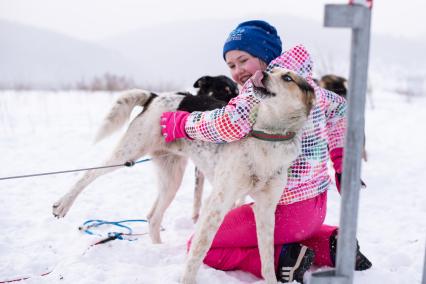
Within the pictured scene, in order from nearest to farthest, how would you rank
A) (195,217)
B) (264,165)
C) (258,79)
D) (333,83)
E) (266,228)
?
1. (258,79)
2. (264,165)
3. (266,228)
4. (195,217)
5. (333,83)

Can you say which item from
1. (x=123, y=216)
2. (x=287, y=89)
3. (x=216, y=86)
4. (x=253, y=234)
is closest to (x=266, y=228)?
(x=253, y=234)

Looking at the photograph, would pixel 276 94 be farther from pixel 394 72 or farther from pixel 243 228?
pixel 394 72

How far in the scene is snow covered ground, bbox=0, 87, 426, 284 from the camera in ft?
7.00

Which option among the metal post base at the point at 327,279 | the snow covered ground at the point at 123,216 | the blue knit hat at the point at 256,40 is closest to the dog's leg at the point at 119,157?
the snow covered ground at the point at 123,216

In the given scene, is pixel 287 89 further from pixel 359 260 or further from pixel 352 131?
pixel 359 260

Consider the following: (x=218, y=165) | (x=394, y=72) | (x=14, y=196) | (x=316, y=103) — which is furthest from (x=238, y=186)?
(x=394, y=72)

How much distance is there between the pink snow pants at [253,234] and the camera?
2209mm

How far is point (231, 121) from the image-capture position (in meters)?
1.99

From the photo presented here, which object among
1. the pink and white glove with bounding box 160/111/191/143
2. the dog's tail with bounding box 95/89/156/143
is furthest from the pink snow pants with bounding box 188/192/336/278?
the dog's tail with bounding box 95/89/156/143

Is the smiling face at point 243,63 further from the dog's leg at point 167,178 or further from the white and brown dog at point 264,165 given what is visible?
the dog's leg at point 167,178

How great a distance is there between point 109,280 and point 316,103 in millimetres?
1432

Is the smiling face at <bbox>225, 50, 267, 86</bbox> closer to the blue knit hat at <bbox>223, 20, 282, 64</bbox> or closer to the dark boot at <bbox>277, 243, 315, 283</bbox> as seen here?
the blue knit hat at <bbox>223, 20, 282, 64</bbox>

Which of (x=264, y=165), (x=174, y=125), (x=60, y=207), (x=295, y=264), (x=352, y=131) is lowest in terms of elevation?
(x=295, y=264)

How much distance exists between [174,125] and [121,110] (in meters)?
0.55
